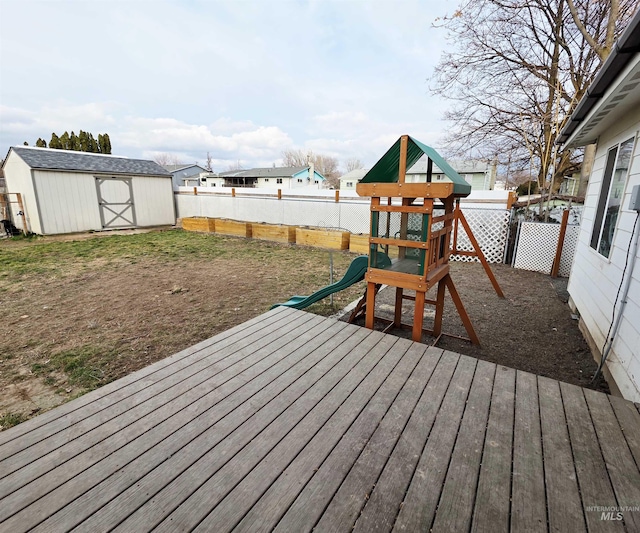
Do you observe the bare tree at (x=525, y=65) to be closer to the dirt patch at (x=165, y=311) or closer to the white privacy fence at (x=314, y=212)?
the white privacy fence at (x=314, y=212)

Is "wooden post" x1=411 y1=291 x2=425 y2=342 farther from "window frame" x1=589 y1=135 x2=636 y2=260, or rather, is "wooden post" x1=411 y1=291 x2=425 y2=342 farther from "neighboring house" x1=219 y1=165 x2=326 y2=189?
"neighboring house" x1=219 y1=165 x2=326 y2=189

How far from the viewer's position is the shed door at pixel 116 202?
12.1 meters

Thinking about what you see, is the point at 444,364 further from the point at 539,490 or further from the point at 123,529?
the point at 123,529

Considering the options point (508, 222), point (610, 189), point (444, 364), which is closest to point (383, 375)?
point (444, 364)

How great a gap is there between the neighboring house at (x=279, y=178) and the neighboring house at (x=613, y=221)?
3089 centimetres

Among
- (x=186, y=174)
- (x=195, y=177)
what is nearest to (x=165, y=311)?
(x=186, y=174)

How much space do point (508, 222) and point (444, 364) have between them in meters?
6.43

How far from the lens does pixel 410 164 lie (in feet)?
10.4

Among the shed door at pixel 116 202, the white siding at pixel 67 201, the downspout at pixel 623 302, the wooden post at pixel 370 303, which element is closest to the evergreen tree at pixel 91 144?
the shed door at pixel 116 202

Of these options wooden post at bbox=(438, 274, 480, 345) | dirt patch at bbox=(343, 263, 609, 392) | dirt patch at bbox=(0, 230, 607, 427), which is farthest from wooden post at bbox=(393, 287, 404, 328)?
wooden post at bbox=(438, 274, 480, 345)

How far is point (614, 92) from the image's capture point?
2584mm

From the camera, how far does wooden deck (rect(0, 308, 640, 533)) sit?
1.17 meters

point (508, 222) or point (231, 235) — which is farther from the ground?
point (508, 222)

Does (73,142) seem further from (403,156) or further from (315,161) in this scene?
(315,161)
